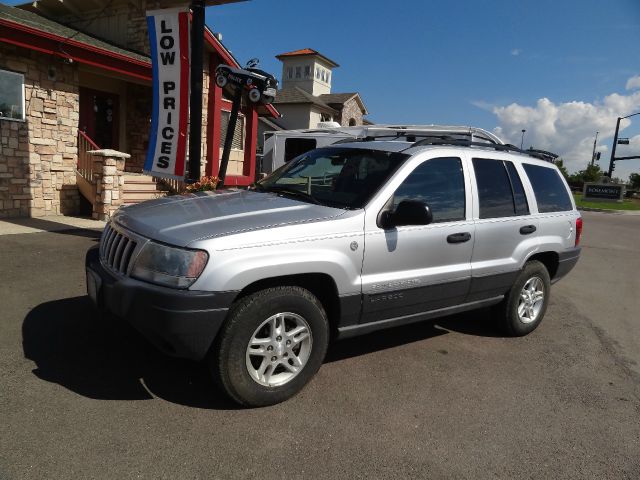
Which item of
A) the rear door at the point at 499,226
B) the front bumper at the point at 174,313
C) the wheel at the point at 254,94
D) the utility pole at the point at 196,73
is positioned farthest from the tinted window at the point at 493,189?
the wheel at the point at 254,94

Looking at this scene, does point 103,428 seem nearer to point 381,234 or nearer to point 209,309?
point 209,309

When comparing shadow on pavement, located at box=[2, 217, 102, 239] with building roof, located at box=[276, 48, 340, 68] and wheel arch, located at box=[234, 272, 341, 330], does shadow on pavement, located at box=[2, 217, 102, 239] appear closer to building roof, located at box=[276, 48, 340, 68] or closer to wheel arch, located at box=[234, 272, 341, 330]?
wheel arch, located at box=[234, 272, 341, 330]

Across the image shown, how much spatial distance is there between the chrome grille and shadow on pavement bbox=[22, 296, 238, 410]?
0.77m

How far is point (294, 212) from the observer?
10.9 ft

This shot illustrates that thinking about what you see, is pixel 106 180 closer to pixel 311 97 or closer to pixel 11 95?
pixel 11 95

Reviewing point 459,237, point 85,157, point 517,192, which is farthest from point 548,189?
point 85,157

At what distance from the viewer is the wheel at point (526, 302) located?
4.66 meters

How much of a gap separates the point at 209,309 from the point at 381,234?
1.33 m

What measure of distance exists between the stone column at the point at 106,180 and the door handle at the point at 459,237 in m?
7.91

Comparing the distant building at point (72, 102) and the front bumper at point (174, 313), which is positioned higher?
the distant building at point (72, 102)

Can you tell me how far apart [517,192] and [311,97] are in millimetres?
31852

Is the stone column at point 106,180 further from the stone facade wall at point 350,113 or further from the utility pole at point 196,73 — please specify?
the stone facade wall at point 350,113

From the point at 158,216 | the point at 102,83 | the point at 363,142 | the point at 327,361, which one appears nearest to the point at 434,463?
the point at 327,361

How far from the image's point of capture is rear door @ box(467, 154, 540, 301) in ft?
13.7
